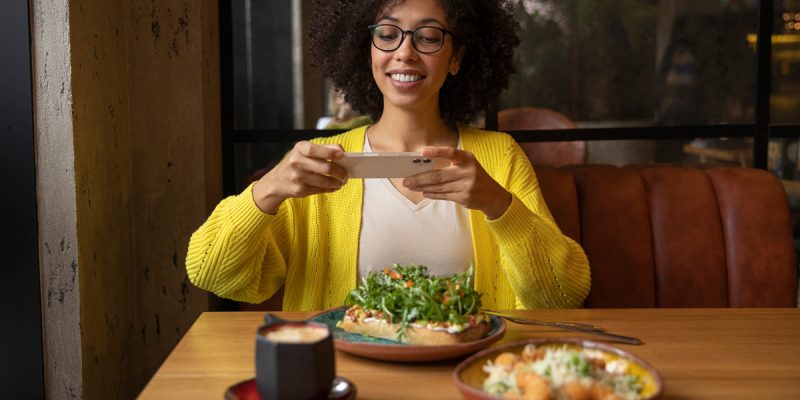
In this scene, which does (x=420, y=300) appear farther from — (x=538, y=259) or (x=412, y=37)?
(x=412, y=37)

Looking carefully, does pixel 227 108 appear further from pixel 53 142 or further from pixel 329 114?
pixel 53 142

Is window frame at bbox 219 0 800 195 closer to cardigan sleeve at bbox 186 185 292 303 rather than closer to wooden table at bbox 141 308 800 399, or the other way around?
cardigan sleeve at bbox 186 185 292 303

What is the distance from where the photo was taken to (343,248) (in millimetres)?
2078

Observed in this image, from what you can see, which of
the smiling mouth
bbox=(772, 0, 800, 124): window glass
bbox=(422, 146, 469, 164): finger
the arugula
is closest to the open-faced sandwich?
the arugula

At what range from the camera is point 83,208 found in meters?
2.10

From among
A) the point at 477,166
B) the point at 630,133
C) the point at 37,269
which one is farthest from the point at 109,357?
the point at 630,133

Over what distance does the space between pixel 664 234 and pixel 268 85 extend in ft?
4.43

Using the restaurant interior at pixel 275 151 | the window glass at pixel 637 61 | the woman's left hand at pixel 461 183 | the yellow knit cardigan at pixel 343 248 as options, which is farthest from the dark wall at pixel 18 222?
the window glass at pixel 637 61

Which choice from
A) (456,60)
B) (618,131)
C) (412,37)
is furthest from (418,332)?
(618,131)

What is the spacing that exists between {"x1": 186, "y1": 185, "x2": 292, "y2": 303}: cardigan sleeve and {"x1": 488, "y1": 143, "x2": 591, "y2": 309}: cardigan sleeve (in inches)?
21.6

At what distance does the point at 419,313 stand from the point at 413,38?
92cm

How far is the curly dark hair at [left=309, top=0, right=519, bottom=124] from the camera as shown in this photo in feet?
7.59

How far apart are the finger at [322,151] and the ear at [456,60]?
0.74 meters

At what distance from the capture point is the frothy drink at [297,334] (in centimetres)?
103
